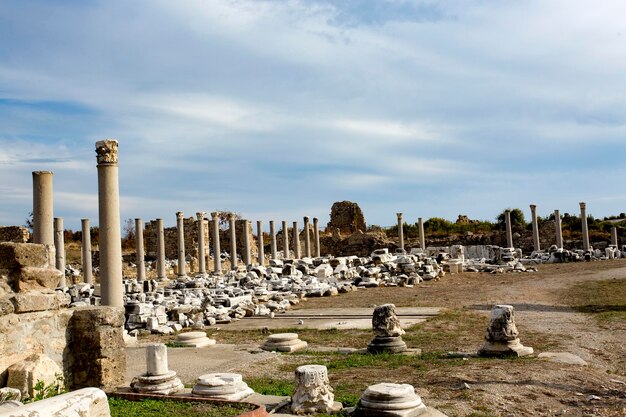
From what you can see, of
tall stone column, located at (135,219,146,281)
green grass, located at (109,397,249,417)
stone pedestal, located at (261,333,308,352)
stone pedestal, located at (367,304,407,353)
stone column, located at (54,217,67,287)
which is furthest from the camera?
tall stone column, located at (135,219,146,281)

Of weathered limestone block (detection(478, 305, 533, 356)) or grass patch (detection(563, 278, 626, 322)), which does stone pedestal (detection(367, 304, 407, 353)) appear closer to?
weathered limestone block (detection(478, 305, 533, 356))

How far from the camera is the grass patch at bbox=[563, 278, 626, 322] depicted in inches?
646

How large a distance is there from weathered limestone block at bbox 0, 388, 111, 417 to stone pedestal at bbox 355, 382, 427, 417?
3205mm

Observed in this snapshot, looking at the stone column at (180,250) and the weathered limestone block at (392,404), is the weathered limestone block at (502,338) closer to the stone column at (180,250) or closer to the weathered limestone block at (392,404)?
the weathered limestone block at (392,404)

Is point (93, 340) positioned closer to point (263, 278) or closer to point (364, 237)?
point (263, 278)

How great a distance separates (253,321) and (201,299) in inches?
149

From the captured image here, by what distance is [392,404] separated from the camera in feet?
23.0

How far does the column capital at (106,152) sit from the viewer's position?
13867mm

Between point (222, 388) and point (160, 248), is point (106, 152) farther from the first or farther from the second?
point (160, 248)

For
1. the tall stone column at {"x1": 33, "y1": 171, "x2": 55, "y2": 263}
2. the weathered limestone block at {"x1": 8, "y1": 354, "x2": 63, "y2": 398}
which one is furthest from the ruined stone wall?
the weathered limestone block at {"x1": 8, "y1": 354, "x2": 63, "y2": 398}

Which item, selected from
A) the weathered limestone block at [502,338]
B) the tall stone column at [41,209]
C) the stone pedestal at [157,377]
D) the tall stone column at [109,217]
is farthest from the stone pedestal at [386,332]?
the tall stone column at [41,209]

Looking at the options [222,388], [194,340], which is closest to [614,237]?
[194,340]

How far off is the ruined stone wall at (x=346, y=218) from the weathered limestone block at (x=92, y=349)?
4989cm

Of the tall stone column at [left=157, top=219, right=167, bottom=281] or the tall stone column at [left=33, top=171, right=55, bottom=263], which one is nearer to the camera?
the tall stone column at [left=33, top=171, right=55, bottom=263]
